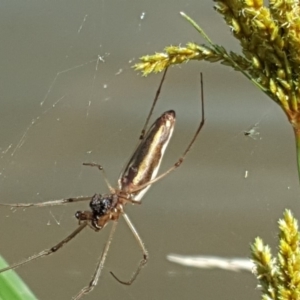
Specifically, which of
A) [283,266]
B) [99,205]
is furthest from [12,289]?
[283,266]

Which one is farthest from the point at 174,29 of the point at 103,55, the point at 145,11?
the point at 103,55

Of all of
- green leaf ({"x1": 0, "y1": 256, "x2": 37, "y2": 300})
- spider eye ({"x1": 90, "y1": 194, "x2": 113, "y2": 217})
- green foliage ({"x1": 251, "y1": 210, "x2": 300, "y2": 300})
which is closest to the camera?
green foliage ({"x1": 251, "y1": 210, "x2": 300, "y2": 300})

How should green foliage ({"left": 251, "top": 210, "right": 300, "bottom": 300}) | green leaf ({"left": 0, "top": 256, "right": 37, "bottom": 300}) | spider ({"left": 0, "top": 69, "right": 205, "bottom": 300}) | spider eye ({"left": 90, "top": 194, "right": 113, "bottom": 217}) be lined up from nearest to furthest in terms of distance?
green foliage ({"left": 251, "top": 210, "right": 300, "bottom": 300}), green leaf ({"left": 0, "top": 256, "right": 37, "bottom": 300}), spider ({"left": 0, "top": 69, "right": 205, "bottom": 300}), spider eye ({"left": 90, "top": 194, "right": 113, "bottom": 217})

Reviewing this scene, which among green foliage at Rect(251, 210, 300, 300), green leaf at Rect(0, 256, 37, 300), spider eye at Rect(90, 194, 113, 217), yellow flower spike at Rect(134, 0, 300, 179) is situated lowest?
spider eye at Rect(90, 194, 113, 217)

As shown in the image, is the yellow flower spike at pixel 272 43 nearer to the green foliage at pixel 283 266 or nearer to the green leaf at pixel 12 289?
the green foliage at pixel 283 266

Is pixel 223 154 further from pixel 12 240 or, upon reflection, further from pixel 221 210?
pixel 12 240

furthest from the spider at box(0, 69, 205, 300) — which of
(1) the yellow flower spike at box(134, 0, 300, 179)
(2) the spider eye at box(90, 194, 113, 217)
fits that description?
(1) the yellow flower spike at box(134, 0, 300, 179)

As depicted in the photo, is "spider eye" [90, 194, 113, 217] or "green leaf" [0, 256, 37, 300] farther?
"spider eye" [90, 194, 113, 217]

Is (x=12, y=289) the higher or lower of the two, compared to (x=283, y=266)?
lower

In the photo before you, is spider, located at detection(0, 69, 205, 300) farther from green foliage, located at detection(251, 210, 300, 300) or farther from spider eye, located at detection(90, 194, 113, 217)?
green foliage, located at detection(251, 210, 300, 300)

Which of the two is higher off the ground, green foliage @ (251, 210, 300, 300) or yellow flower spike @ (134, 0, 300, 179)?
yellow flower spike @ (134, 0, 300, 179)

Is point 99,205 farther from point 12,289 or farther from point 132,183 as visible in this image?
point 12,289

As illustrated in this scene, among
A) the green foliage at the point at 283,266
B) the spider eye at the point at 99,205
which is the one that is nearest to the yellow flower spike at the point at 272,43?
the green foliage at the point at 283,266
